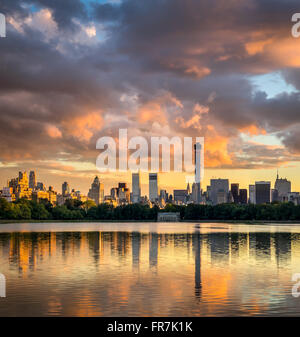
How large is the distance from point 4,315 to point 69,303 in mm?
2927

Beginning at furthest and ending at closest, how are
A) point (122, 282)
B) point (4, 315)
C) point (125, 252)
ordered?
point (125, 252), point (122, 282), point (4, 315)

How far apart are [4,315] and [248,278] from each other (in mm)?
14580

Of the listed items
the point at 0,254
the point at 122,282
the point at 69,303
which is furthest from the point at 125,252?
the point at 69,303

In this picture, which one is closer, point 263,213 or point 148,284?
point 148,284

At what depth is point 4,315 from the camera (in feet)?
63.1

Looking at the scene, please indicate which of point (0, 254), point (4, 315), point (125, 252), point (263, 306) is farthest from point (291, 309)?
point (0, 254)

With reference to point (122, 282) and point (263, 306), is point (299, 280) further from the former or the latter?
point (122, 282)

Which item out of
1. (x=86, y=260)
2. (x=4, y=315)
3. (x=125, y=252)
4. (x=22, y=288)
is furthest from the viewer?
(x=125, y=252)

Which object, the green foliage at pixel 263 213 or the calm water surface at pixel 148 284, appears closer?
the calm water surface at pixel 148 284

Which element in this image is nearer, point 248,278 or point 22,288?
point 22,288

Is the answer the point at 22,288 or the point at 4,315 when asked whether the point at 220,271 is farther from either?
the point at 4,315

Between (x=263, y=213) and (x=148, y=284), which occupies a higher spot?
(x=148, y=284)

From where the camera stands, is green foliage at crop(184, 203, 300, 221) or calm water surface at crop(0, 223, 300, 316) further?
green foliage at crop(184, 203, 300, 221)
